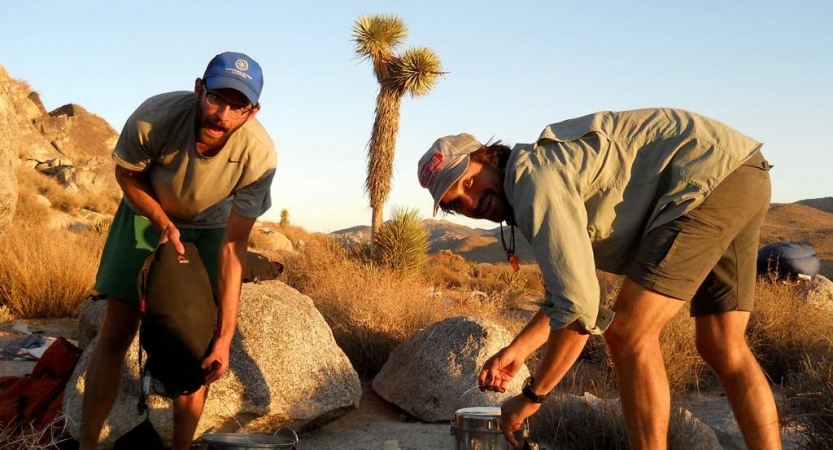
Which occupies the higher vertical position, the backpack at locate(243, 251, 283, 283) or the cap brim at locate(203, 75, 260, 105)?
the cap brim at locate(203, 75, 260, 105)

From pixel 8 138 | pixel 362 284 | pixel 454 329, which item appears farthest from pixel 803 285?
pixel 8 138

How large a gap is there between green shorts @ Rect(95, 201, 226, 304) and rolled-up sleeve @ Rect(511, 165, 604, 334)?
1991mm

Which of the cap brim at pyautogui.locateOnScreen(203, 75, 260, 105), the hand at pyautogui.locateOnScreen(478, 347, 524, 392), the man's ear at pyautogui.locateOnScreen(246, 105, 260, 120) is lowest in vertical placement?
the hand at pyautogui.locateOnScreen(478, 347, 524, 392)

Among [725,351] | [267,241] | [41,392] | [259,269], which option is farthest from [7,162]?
[267,241]

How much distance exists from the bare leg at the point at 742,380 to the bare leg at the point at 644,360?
42 cm

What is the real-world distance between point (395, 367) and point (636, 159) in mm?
3587

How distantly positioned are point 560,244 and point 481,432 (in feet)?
3.53

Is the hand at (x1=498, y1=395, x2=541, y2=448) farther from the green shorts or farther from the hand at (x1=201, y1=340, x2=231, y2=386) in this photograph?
the green shorts

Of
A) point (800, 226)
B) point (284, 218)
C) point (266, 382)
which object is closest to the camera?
point (266, 382)

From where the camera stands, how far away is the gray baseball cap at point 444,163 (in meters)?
2.87

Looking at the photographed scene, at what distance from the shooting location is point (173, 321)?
11.8 feet

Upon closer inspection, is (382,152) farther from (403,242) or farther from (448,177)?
(448,177)

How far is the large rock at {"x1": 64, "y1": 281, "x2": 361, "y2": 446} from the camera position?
4750mm

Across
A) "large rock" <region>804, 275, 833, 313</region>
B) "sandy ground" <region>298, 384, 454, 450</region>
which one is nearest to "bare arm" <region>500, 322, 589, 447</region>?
"sandy ground" <region>298, 384, 454, 450</region>
